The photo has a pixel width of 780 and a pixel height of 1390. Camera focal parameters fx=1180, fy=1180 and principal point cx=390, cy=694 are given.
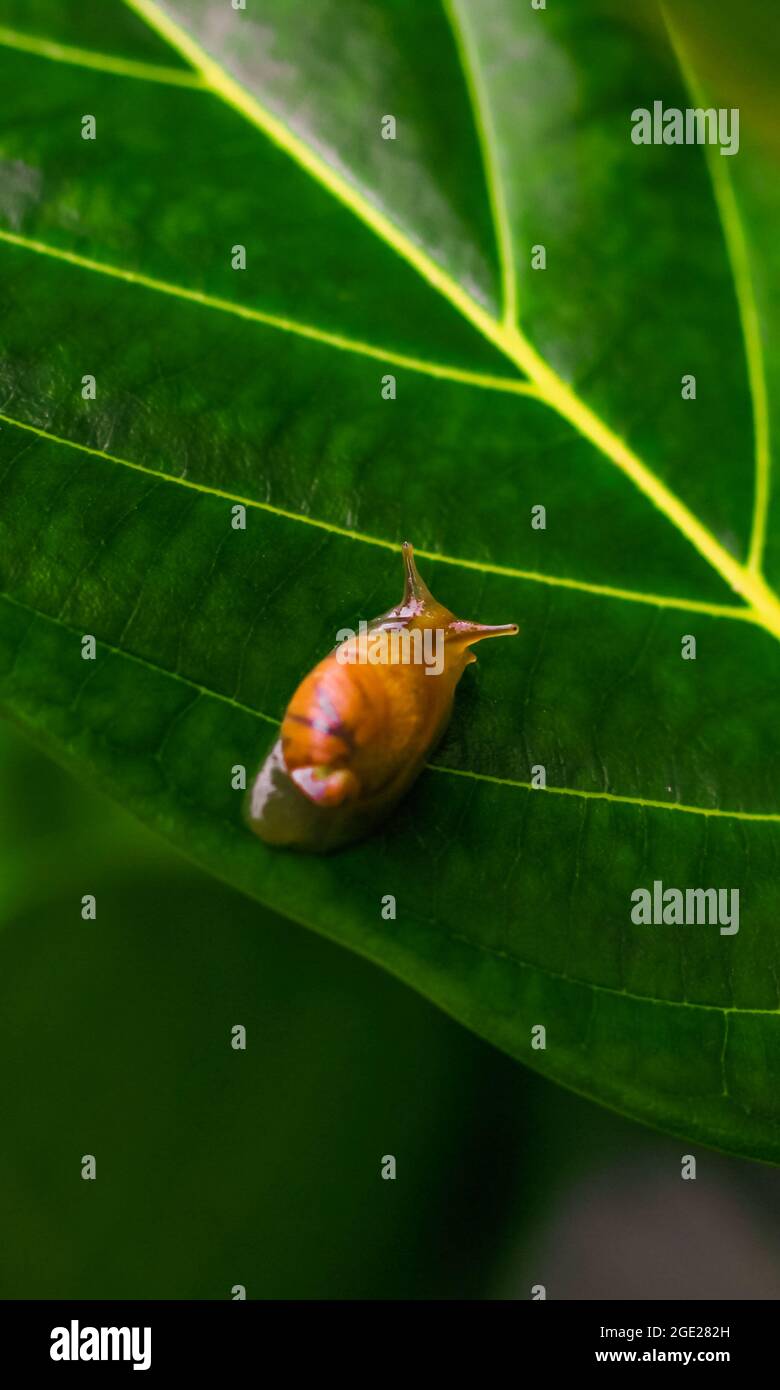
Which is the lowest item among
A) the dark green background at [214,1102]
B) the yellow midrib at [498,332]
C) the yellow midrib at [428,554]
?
the dark green background at [214,1102]

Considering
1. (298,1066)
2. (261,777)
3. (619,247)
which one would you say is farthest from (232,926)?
(619,247)

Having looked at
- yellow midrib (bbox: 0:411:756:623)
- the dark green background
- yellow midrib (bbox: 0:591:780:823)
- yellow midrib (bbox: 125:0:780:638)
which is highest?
yellow midrib (bbox: 125:0:780:638)

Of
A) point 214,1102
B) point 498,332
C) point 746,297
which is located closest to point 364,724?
point 498,332

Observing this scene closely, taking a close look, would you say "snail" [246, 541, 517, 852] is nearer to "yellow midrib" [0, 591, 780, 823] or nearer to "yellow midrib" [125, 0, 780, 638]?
"yellow midrib" [0, 591, 780, 823]

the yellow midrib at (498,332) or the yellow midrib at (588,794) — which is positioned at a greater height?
the yellow midrib at (498,332)

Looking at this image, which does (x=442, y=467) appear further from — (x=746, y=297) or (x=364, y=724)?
(x=746, y=297)

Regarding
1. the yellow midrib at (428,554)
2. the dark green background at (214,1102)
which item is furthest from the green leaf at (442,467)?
the dark green background at (214,1102)

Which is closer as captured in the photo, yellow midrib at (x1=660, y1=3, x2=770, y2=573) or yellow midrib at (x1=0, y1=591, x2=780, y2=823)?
yellow midrib at (x1=0, y1=591, x2=780, y2=823)

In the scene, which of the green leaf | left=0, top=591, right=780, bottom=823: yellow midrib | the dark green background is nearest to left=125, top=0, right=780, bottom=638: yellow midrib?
the green leaf

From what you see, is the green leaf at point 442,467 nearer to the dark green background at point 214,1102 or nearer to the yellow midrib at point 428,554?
the yellow midrib at point 428,554
